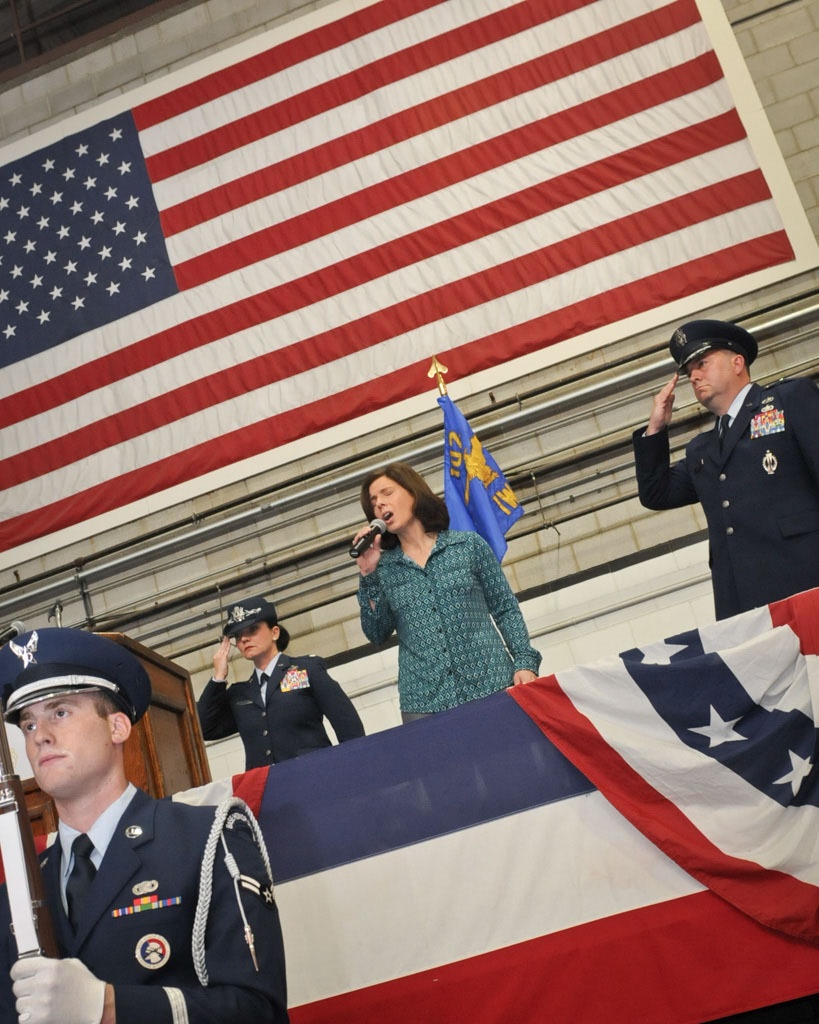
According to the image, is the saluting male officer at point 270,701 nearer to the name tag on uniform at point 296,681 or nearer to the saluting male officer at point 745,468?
the name tag on uniform at point 296,681

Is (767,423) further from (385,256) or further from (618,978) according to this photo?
(385,256)

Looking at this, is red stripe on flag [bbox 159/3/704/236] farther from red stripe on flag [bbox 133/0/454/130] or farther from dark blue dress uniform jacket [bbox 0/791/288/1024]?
dark blue dress uniform jacket [bbox 0/791/288/1024]

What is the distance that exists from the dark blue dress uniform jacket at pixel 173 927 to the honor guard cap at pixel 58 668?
0.20 metres

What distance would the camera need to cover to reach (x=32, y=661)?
169 cm

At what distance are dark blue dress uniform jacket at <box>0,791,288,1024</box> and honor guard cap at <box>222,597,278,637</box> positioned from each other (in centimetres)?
219

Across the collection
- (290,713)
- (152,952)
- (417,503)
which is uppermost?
(417,503)

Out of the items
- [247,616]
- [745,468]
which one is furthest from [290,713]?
[745,468]

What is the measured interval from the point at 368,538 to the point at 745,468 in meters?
1.02

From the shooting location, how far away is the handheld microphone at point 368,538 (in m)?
2.95

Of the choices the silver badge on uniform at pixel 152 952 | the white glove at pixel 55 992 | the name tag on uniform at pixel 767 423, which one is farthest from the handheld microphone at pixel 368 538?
the white glove at pixel 55 992

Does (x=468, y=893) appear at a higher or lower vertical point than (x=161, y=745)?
lower

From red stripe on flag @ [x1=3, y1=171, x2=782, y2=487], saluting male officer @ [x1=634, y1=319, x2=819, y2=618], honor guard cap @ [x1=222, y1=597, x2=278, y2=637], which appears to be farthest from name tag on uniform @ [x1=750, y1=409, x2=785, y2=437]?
red stripe on flag @ [x1=3, y1=171, x2=782, y2=487]

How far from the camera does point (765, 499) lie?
2887 millimetres

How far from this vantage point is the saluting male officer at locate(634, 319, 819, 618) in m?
2.83
